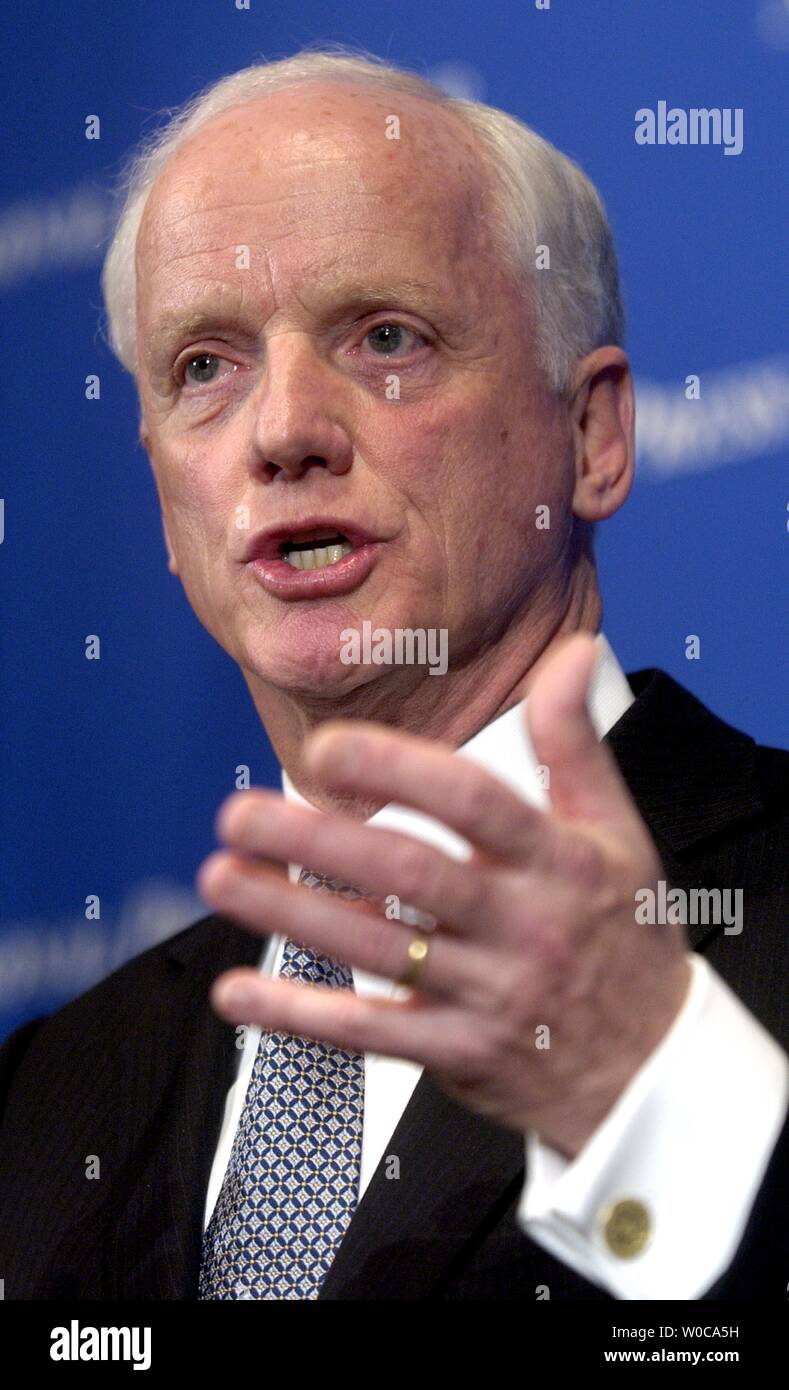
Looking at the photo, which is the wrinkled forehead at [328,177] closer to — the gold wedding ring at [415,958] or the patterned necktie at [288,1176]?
the patterned necktie at [288,1176]

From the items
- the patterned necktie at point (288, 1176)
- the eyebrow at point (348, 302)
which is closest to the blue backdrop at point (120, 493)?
the eyebrow at point (348, 302)

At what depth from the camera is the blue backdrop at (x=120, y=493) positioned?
197cm

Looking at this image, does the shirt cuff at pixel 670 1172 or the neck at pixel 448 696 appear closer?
the shirt cuff at pixel 670 1172

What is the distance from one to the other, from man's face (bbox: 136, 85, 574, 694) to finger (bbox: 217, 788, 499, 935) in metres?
0.68

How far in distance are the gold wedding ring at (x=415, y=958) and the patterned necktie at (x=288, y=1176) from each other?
51 centimetres

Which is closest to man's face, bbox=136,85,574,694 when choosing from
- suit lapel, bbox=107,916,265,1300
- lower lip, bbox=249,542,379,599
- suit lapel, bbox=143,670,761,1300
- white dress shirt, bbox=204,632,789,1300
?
lower lip, bbox=249,542,379,599

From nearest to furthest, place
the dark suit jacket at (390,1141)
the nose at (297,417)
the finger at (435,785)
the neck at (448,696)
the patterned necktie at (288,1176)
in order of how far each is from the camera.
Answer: the finger at (435,785) < the dark suit jacket at (390,1141) < the patterned necktie at (288,1176) < the nose at (297,417) < the neck at (448,696)

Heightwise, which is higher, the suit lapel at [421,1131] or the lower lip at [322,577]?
the lower lip at [322,577]

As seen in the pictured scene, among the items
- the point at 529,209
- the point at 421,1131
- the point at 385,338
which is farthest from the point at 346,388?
the point at 421,1131

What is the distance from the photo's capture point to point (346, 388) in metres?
1.55

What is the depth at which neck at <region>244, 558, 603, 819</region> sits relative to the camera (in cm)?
159

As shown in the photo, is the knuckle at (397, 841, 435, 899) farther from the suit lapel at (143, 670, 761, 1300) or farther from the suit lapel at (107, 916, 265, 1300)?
the suit lapel at (107, 916, 265, 1300)
